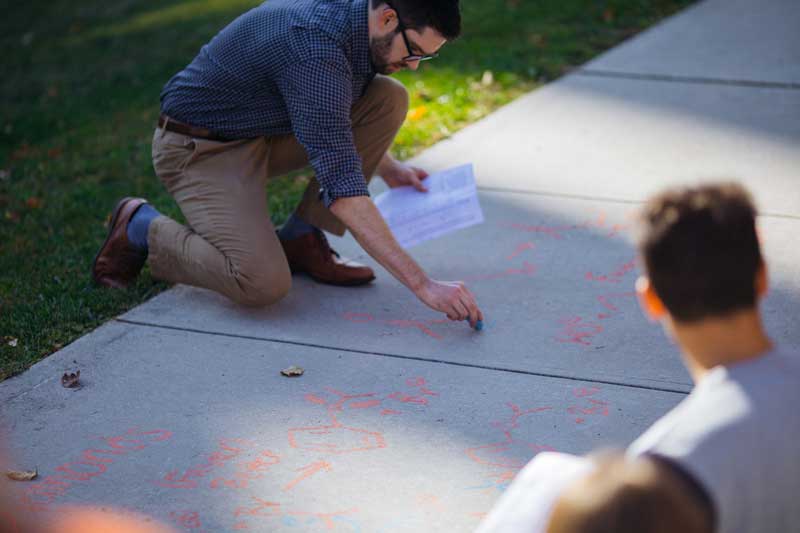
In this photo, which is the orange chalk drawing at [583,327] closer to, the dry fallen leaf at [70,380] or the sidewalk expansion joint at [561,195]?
the sidewalk expansion joint at [561,195]

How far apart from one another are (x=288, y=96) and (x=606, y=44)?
3847mm

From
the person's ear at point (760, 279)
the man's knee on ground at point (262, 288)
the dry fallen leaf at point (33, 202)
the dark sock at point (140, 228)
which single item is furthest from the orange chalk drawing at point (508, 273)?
the dry fallen leaf at point (33, 202)

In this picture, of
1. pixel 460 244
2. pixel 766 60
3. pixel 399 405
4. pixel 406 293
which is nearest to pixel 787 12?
pixel 766 60

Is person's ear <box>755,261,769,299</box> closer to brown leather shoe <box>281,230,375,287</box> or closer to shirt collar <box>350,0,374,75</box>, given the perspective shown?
shirt collar <box>350,0,374,75</box>

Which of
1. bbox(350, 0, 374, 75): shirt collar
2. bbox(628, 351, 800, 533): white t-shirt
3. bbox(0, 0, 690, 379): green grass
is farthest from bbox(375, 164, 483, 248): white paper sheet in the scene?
bbox(628, 351, 800, 533): white t-shirt

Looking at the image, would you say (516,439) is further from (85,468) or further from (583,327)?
(85,468)

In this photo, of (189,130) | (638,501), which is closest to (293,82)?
(189,130)

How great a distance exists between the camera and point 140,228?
11.9ft

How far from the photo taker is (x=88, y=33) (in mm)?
8461

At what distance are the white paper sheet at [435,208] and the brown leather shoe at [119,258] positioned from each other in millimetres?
926

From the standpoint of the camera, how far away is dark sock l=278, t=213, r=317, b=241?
144 inches

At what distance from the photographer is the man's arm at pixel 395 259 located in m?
3.02

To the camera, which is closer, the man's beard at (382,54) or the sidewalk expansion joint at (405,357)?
the sidewalk expansion joint at (405,357)

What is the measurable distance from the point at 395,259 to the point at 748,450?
1.70 metres
